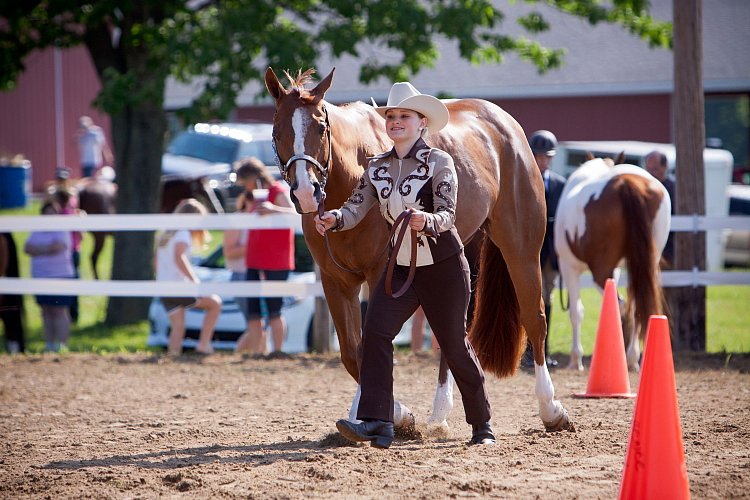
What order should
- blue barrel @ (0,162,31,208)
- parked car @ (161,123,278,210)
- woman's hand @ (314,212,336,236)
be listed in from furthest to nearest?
blue barrel @ (0,162,31,208)
parked car @ (161,123,278,210)
woman's hand @ (314,212,336,236)

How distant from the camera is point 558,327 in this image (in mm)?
13695

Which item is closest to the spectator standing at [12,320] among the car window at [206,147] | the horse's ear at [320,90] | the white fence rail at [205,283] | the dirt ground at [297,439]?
the white fence rail at [205,283]

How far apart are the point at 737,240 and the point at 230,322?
1183cm

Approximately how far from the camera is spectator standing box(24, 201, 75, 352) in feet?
35.8

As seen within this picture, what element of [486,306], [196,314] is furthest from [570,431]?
[196,314]

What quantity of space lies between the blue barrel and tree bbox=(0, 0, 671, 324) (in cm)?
1186

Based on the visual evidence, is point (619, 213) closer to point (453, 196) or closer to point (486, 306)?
point (486, 306)

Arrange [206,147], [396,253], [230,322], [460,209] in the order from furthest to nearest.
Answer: [206,147], [230,322], [460,209], [396,253]

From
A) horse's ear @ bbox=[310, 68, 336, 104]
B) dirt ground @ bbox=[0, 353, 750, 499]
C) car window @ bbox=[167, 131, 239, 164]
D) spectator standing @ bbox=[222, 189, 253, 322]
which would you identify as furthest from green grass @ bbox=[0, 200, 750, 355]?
horse's ear @ bbox=[310, 68, 336, 104]

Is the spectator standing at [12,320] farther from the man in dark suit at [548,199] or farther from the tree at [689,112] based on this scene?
the tree at [689,112]

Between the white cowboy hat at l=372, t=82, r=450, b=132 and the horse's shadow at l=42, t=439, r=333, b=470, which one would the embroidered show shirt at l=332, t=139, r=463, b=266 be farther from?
the horse's shadow at l=42, t=439, r=333, b=470

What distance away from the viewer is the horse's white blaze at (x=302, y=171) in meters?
4.63

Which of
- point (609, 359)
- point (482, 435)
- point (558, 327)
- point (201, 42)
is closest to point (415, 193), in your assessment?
point (482, 435)

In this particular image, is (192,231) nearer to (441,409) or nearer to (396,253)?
(441,409)
